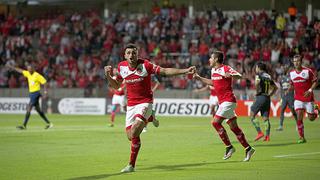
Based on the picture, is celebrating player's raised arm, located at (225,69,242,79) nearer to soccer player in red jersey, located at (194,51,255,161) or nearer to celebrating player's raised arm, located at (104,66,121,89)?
soccer player in red jersey, located at (194,51,255,161)

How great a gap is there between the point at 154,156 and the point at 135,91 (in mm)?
3315

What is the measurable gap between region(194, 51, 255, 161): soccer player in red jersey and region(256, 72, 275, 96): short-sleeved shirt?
509cm

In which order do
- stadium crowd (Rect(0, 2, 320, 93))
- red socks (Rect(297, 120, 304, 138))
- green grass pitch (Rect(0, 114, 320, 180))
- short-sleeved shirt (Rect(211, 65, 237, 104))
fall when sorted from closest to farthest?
1. green grass pitch (Rect(0, 114, 320, 180))
2. short-sleeved shirt (Rect(211, 65, 237, 104))
3. red socks (Rect(297, 120, 304, 138))
4. stadium crowd (Rect(0, 2, 320, 93))

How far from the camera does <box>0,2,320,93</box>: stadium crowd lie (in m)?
39.2

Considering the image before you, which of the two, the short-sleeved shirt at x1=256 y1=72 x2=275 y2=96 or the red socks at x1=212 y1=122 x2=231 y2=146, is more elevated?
the short-sleeved shirt at x1=256 y1=72 x2=275 y2=96

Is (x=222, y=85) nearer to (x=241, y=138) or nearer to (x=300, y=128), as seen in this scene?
(x=241, y=138)

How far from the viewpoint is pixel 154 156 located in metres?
16.6

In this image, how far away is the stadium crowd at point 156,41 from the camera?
129ft

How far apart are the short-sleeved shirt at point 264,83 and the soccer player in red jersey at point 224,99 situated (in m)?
5.09

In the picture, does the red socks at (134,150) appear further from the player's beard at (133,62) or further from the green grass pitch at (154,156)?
the player's beard at (133,62)

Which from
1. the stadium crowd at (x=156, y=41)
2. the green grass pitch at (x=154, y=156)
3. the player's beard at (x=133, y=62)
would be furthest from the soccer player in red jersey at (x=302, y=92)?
the stadium crowd at (x=156, y=41)

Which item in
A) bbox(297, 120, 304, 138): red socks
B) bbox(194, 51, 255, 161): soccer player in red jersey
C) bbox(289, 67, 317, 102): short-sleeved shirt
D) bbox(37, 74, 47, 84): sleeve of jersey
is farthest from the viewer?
bbox(37, 74, 47, 84): sleeve of jersey

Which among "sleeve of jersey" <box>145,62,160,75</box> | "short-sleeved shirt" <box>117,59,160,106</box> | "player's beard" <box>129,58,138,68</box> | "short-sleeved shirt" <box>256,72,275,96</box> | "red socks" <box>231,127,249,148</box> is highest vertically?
"player's beard" <box>129,58,138,68</box>

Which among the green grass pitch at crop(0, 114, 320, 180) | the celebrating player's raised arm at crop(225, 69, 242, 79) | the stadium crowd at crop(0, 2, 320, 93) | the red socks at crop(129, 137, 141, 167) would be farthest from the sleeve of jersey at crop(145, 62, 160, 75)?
the stadium crowd at crop(0, 2, 320, 93)
